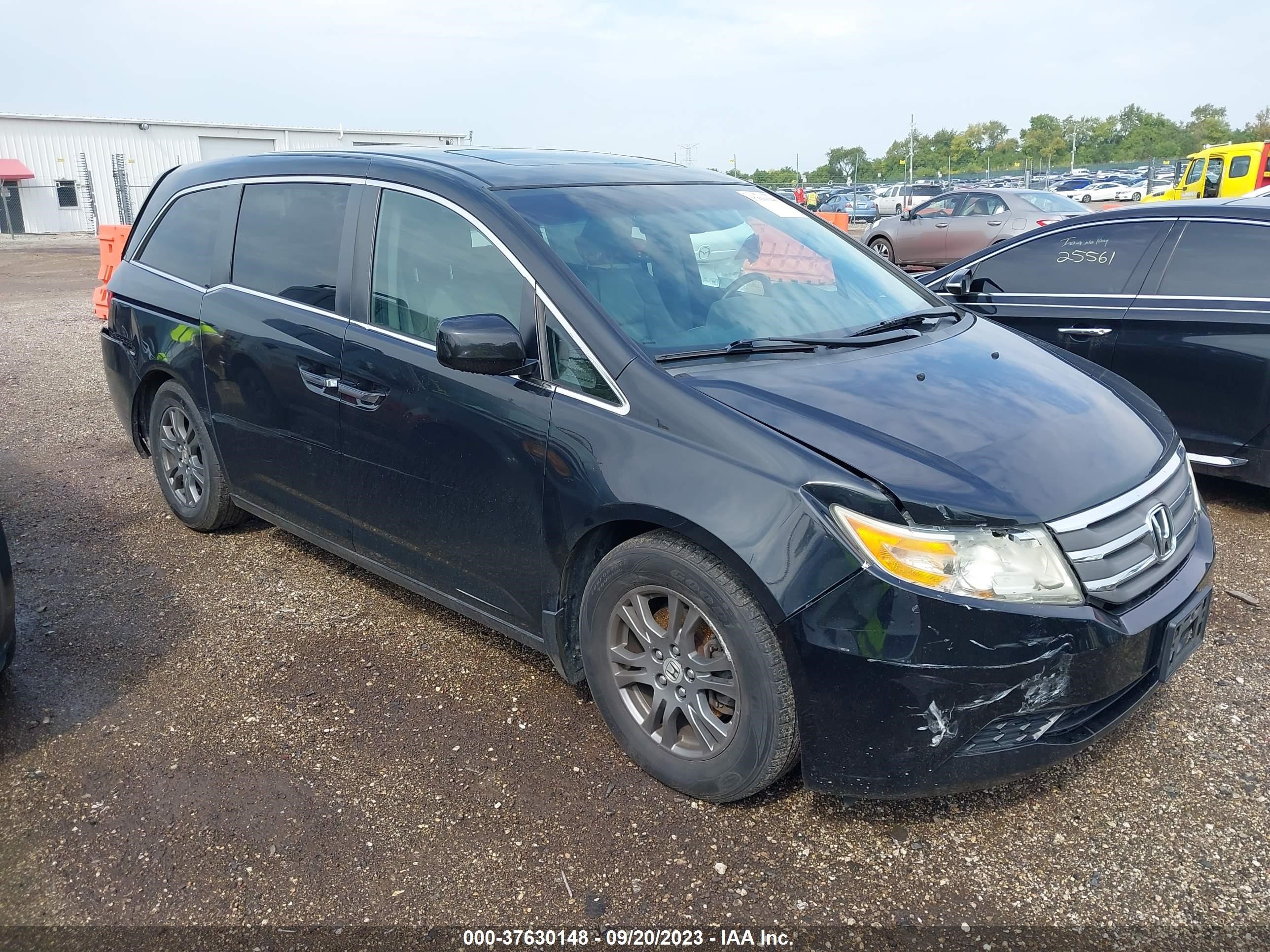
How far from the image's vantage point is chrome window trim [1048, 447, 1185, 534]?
8.16 ft

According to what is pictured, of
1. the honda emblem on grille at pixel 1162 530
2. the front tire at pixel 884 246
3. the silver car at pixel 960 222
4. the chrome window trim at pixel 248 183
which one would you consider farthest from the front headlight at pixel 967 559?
the front tire at pixel 884 246

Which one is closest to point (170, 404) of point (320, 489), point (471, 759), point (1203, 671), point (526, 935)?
point (320, 489)

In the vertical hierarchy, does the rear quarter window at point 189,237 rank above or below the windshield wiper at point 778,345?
above

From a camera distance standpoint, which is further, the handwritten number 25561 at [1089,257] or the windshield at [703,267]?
the handwritten number 25561 at [1089,257]

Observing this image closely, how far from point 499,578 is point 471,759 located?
0.57m

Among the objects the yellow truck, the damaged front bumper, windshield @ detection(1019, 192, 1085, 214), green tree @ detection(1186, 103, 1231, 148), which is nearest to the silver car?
windshield @ detection(1019, 192, 1085, 214)

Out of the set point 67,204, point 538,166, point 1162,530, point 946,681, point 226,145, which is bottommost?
point 67,204

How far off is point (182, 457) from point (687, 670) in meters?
3.18

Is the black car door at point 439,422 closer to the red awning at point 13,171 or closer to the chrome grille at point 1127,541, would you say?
the chrome grille at point 1127,541

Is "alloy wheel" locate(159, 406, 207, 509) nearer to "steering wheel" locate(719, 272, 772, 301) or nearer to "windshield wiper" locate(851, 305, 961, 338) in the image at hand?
"steering wheel" locate(719, 272, 772, 301)

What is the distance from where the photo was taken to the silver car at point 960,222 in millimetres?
16328

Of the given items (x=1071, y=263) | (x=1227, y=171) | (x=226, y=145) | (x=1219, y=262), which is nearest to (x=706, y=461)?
(x=1219, y=262)

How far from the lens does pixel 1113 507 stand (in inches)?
103

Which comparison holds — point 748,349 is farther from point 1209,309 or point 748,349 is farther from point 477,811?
point 1209,309
